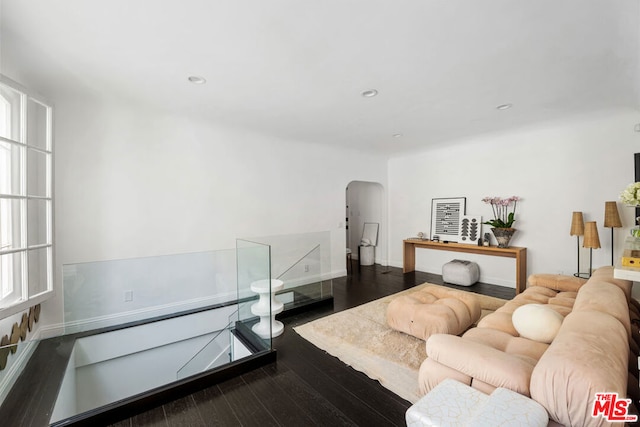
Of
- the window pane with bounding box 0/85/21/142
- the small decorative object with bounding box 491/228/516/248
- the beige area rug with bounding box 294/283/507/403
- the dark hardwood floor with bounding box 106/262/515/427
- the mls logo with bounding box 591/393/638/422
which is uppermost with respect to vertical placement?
the window pane with bounding box 0/85/21/142

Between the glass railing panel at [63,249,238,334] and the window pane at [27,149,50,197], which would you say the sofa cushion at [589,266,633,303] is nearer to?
the glass railing panel at [63,249,238,334]

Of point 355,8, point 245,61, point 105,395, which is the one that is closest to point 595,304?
point 355,8

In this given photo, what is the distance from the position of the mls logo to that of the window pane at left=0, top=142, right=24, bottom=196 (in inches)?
158

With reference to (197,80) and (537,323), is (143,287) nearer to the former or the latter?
(197,80)

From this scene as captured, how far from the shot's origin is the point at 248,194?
435cm

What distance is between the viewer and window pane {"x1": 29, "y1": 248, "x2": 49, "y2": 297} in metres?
2.64

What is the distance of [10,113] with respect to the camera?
2357 millimetres

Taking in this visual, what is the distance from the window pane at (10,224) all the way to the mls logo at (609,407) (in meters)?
3.87

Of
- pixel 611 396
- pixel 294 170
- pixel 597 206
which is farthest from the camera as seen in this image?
Answer: pixel 294 170

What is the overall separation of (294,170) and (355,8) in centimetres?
330

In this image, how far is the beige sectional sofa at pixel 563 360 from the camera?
1.12 meters

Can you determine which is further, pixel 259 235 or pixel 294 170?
pixel 294 170

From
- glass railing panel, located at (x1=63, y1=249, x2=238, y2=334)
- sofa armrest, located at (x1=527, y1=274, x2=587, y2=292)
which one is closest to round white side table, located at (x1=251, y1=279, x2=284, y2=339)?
glass railing panel, located at (x1=63, y1=249, x2=238, y2=334)

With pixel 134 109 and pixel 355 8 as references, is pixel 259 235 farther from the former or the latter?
pixel 355 8
